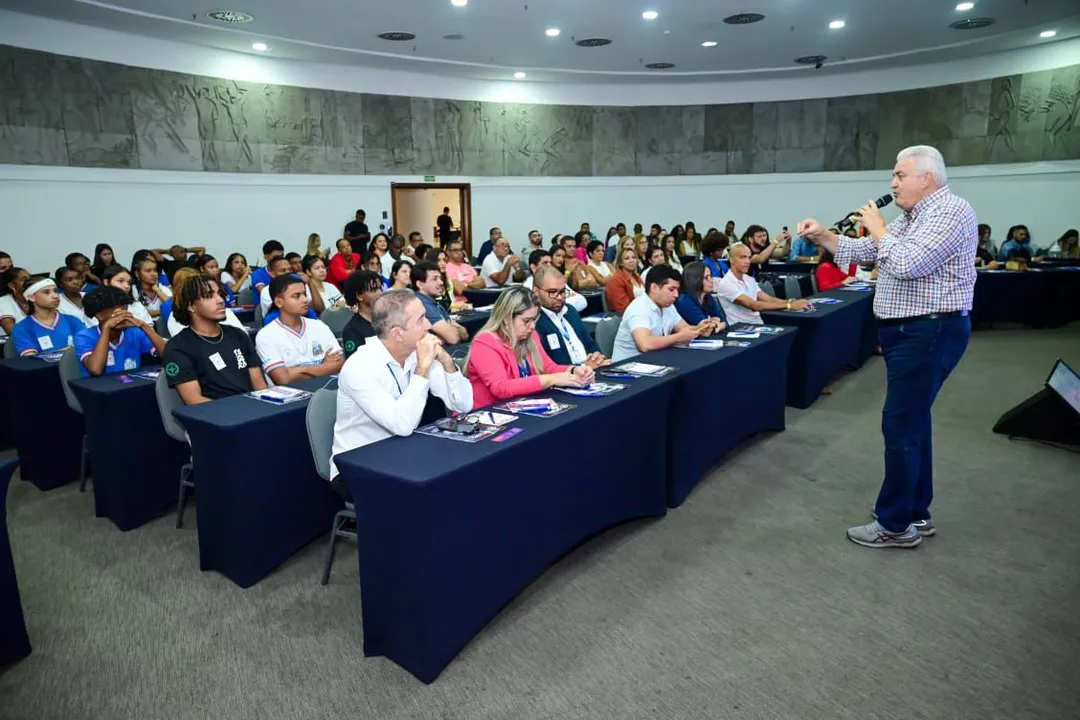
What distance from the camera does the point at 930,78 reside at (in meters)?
13.8

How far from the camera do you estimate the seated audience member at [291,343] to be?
381cm

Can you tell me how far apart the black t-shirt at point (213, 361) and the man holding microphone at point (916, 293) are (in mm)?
2859

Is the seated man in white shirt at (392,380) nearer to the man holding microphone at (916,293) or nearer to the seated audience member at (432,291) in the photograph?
the man holding microphone at (916,293)

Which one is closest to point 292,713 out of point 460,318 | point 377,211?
point 460,318

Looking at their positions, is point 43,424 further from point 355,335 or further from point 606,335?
point 606,335

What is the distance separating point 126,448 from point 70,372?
71 centimetres

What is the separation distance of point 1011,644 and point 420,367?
2.41m

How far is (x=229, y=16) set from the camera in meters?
9.51

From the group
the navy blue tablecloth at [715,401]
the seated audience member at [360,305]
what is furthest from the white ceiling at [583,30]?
the navy blue tablecloth at [715,401]

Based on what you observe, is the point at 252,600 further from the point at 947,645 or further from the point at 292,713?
the point at 947,645

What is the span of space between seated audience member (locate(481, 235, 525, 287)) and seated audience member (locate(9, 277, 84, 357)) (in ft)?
17.0

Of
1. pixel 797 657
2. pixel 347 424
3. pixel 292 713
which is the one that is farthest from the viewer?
pixel 347 424

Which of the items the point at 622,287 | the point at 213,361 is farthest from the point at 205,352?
the point at 622,287

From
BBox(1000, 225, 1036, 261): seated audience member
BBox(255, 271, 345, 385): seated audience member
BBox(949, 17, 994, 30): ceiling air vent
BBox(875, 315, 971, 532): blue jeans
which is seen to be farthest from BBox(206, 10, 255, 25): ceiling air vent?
BBox(1000, 225, 1036, 261): seated audience member
